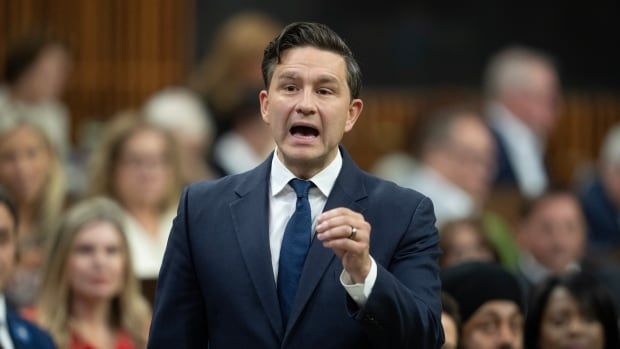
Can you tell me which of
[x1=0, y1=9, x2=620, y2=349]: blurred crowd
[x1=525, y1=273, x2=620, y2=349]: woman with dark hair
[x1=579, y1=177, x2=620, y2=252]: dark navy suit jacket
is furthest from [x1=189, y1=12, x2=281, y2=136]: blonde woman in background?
[x1=525, y1=273, x2=620, y2=349]: woman with dark hair

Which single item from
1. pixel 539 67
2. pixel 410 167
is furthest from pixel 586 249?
pixel 539 67

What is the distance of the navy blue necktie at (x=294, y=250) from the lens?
3.61 metres

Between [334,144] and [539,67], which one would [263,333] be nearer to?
[334,144]

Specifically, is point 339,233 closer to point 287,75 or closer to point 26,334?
point 287,75

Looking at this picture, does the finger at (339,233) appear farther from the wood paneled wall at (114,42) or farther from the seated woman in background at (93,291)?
the wood paneled wall at (114,42)

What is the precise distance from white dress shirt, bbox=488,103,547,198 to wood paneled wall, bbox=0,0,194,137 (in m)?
2.30

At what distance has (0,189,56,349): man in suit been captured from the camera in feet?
16.8

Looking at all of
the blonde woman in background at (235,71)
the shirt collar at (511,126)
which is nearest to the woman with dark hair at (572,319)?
the blonde woman in background at (235,71)

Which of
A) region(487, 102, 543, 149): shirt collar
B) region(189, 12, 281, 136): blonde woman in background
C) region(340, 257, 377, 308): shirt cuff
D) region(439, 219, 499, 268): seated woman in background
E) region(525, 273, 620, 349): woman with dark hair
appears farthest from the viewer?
region(487, 102, 543, 149): shirt collar

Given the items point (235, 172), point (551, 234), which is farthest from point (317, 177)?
point (235, 172)

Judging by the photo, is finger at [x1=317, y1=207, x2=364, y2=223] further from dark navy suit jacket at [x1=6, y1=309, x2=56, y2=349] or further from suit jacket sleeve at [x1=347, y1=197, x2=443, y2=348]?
dark navy suit jacket at [x1=6, y1=309, x2=56, y2=349]

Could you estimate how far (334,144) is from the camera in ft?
12.0

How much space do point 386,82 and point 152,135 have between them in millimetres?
4120

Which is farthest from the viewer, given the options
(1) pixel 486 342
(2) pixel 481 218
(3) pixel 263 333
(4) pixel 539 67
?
(4) pixel 539 67
